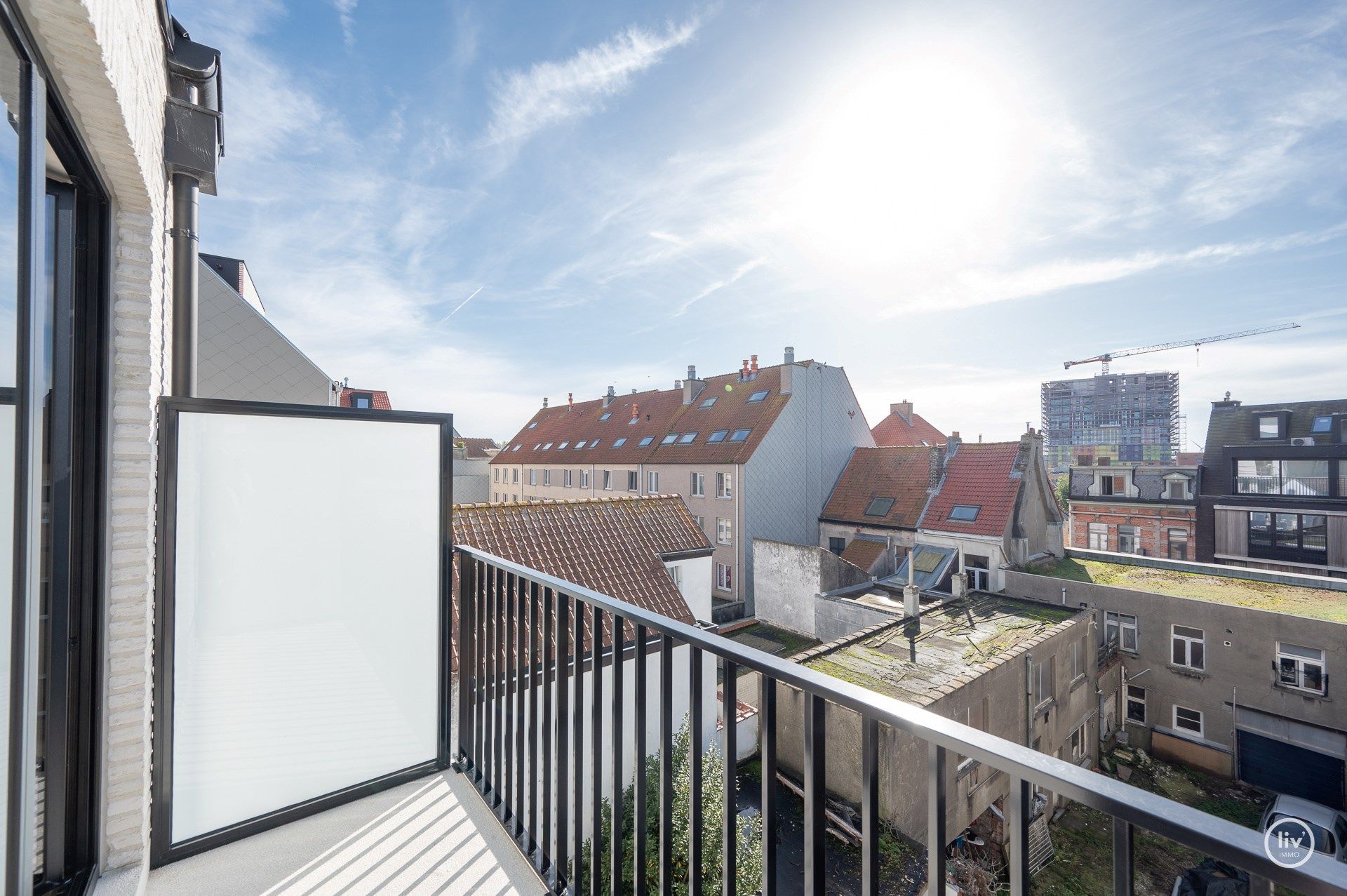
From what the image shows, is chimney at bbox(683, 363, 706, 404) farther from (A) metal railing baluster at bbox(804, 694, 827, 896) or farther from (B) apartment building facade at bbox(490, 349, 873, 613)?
(A) metal railing baluster at bbox(804, 694, 827, 896)

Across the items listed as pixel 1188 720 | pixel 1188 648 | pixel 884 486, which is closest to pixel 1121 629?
pixel 1188 648

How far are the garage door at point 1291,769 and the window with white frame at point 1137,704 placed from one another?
1509 mm

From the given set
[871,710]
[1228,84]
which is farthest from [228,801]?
[1228,84]

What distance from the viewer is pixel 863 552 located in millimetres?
15836

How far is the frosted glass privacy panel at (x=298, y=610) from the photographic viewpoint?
193 cm

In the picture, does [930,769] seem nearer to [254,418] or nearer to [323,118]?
[254,418]

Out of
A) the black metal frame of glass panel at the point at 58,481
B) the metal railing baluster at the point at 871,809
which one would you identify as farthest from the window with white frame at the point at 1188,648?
the black metal frame of glass panel at the point at 58,481

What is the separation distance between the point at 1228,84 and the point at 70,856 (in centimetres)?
1121

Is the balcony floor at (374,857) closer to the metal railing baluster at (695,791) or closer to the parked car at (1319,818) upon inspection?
the metal railing baluster at (695,791)

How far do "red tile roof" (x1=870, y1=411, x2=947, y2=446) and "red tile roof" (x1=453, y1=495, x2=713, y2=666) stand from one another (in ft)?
57.0

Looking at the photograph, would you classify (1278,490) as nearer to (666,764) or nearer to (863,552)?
(863,552)

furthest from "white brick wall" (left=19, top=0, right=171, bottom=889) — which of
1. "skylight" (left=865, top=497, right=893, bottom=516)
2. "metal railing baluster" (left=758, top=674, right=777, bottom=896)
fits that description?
"skylight" (left=865, top=497, right=893, bottom=516)

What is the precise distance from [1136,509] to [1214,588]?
933 centimetres

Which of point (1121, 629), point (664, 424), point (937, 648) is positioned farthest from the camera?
point (664, 424)
